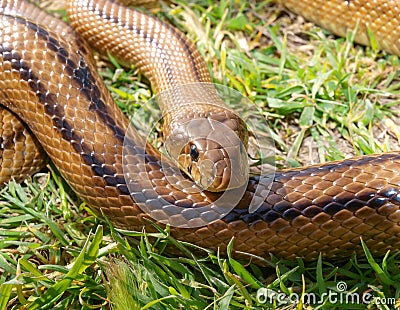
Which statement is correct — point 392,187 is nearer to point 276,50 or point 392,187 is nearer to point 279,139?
point 279,139

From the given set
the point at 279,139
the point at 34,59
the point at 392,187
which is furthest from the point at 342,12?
the point at 34,59

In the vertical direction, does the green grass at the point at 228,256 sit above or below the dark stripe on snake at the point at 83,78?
below

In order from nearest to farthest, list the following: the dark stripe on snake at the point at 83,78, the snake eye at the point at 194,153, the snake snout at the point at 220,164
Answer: the snake snout at the point at 220,164
the snake eye at the point at 194,153
the dark stripe on snake at the point at 83,78

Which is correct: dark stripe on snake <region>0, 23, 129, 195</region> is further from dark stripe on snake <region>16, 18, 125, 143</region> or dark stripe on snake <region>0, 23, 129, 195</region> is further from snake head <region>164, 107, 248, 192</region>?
snake head <region>164, 107, 248, 192</region>

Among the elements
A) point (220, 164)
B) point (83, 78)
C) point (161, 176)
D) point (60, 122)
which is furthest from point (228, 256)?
point (83, 78)

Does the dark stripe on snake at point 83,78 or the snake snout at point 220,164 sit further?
the dark stripe on snake at point 83,78

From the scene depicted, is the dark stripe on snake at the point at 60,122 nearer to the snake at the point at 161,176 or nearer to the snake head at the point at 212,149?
the snake at the point at 161,176

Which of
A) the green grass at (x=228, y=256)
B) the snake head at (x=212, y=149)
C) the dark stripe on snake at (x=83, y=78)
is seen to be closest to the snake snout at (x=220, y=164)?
the snake head at (x=212, y=149)

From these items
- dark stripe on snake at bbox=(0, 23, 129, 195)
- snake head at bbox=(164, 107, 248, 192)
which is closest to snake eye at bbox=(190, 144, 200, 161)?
snake head at bbox=(164, 107, 248, 192)
